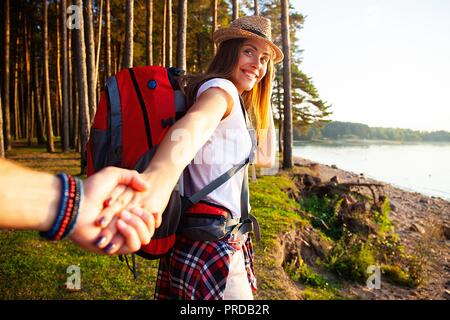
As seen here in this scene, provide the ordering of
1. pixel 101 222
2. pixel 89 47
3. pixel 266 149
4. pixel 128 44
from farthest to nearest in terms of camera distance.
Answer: pixel 89 47, pixel 128 44, pixel 266 149, pixel 101 222

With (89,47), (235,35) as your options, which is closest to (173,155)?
(235,35)

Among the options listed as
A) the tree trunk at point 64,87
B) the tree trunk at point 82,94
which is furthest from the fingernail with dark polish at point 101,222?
the tree trunk at point 64,87

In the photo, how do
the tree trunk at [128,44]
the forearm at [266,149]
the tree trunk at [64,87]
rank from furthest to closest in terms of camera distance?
the tree trunk at [64,87], the tree trunk at [128,44], the forearm at [266,149]

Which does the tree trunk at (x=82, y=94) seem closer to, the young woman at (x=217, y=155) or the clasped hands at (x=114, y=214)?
the young woman at (x=217, y=155)

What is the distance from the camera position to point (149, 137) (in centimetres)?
154

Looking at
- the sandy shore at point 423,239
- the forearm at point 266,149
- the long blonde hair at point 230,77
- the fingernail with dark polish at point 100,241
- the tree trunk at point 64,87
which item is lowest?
the sandy shore at point 423,239

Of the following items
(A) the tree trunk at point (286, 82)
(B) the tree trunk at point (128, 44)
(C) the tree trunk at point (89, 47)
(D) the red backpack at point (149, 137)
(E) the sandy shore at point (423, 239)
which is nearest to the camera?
(D) the red backpack at point (149, 137)

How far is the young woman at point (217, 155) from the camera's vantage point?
108 cm

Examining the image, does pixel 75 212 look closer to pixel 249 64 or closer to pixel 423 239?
pixel 249 64

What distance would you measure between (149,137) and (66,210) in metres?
0.73

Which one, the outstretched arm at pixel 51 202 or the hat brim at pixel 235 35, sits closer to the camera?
the outstretched arm at pixel 51 202

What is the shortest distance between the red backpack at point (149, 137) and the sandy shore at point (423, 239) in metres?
5.47

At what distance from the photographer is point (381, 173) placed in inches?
1275

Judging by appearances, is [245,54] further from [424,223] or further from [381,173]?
[381,173]
